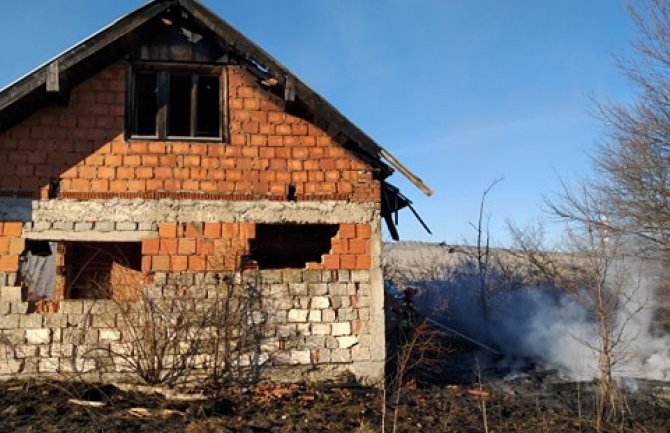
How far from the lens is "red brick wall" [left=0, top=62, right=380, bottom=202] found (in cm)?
868

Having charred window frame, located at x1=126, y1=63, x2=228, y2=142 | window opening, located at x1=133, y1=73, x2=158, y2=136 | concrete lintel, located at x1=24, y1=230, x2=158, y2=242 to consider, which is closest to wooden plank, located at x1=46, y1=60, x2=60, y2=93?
charred window frame, located at x1=126, y1=63, x2=228, y2=142

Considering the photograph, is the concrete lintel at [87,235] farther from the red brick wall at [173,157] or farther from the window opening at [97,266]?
the window opening at [97,266]

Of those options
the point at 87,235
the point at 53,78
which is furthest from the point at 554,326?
the point at 53,78

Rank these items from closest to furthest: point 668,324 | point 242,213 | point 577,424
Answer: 1. point 577,424
2. point 242,213
3. point 668,324

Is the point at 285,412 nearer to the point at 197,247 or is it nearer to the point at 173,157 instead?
the point at 197,247

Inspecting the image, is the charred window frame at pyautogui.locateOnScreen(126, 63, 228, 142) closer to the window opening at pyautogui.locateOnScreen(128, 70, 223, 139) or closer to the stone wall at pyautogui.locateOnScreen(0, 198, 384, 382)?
the window opening at pyautogui.locateOnScreen(128, 70, 223, 139)

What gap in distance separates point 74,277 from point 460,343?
9.11m

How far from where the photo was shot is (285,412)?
7527 mm

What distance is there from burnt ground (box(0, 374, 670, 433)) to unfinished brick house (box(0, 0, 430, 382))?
0.50 metres

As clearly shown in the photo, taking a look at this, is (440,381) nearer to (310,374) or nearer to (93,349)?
(310,374)

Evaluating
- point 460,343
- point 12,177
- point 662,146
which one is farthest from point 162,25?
point 662,146

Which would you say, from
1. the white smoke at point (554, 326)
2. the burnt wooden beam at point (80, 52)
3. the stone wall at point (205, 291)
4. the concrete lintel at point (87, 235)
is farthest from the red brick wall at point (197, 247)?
the white smoke at point (554, 326)

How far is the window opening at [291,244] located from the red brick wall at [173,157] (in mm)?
1305

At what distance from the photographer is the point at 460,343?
48.2 ft
